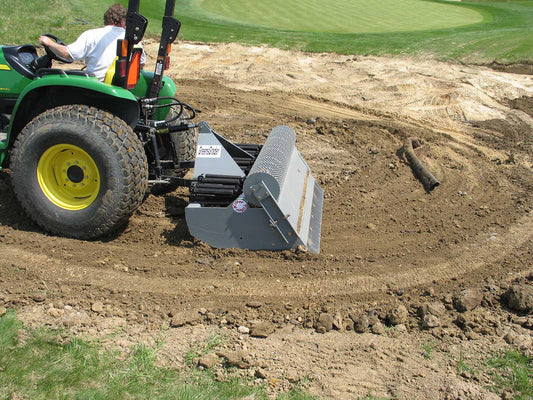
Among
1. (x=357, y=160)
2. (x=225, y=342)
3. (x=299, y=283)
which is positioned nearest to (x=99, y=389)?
(x=225, y=342)

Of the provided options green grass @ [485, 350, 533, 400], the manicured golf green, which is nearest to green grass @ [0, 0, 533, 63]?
the manicured golf green

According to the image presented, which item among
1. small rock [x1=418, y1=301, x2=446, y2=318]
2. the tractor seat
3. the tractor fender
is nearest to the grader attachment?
the tractor fender

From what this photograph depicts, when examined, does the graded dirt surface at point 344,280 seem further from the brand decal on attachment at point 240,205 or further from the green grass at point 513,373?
the brand decal on attachment at point 240,205

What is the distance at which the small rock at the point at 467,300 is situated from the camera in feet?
12.7

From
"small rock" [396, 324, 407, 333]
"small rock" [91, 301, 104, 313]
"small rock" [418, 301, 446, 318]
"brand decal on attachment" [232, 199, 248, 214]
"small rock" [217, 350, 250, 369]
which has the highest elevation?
"brand decal on attachment" [232, 199, 248, 214]

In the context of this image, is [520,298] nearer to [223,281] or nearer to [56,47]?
[223,281]

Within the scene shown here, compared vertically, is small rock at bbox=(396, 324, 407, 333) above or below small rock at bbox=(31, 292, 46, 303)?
above

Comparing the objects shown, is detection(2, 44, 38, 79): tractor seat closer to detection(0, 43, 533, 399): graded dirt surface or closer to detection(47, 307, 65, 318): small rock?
detection(0, 43, 533, 399): graded dirt surface

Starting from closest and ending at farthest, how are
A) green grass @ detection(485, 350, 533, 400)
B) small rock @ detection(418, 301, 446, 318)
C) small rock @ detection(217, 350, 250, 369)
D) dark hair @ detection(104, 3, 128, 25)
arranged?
green grass @ detection(485, 350, 533, 400)
small rock @ detection(217, 350, 250, 369)
small rock @ detection(418, 301, 446, 318)
dark hair @ detection(104, 3, 128, 25)

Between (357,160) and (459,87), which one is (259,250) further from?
(459,87)

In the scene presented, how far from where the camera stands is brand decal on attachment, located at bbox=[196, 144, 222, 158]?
459 centimetres

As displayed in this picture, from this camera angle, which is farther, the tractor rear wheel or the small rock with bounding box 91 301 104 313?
the tractor rear wheel

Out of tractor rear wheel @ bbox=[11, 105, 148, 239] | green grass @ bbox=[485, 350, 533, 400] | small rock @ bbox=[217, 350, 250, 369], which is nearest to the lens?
green grass @ bbox=[485, 350, 533, 400]

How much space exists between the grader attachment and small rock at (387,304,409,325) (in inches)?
37.1
